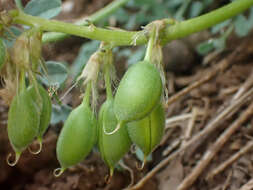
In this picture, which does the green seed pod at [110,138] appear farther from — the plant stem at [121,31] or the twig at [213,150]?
the twig at [213,150]

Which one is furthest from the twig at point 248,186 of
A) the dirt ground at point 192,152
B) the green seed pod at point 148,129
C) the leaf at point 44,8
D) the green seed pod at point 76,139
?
the leaf at point 44,8

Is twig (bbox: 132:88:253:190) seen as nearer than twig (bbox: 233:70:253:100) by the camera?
Yes

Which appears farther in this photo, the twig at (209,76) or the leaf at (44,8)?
the twig at (209,76)

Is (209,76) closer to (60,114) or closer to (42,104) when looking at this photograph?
(60,114)

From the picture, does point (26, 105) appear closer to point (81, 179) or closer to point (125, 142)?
point (125, 142)

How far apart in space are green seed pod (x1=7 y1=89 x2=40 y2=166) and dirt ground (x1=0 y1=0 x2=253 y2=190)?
0.58m

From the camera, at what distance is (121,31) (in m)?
1.05

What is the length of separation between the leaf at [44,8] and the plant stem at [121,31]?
0.25 metres

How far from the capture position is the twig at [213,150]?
4.55 feet

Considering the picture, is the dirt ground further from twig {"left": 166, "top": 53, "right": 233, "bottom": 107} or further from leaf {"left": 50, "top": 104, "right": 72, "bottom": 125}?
leaf {"left": 50, "top": 104, "right": 72, "bottom": 125}

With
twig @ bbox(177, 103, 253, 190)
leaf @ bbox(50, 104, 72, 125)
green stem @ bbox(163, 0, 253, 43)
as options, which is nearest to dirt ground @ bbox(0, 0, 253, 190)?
twig @ bbox(177, 103, 253, 190)

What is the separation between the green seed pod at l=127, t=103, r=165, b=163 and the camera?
0.98 meters

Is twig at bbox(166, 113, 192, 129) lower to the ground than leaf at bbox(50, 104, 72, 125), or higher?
lower

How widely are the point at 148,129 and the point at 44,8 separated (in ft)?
1.69
